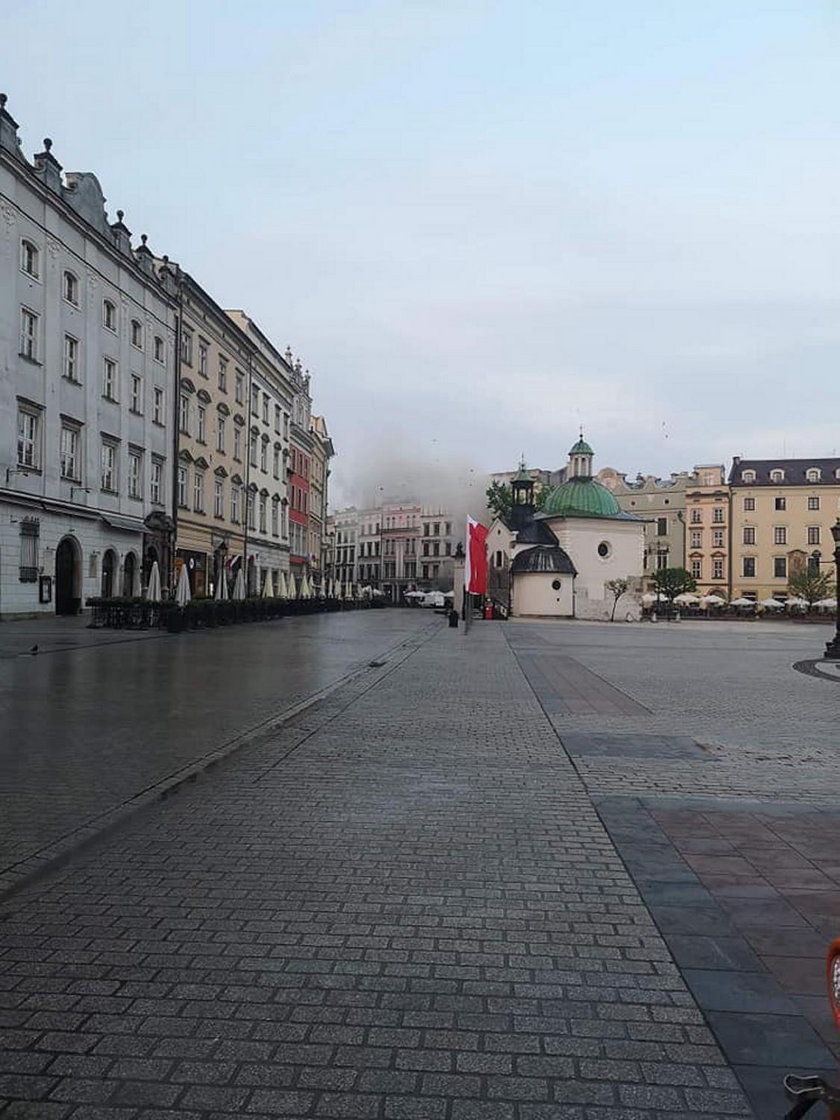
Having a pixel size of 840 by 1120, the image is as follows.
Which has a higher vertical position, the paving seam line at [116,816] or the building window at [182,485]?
the building window at [182,485]

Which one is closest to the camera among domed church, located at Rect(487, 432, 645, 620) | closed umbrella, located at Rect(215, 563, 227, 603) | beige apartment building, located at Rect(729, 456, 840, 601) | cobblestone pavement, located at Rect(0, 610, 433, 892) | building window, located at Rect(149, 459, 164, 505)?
cobblestone pavement, located at Rect(0, 610, 433, 892)

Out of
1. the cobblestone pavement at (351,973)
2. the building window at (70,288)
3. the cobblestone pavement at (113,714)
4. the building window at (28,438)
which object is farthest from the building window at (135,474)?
the cobblestone pavement at (351,973)

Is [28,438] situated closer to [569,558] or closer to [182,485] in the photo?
[182,485]

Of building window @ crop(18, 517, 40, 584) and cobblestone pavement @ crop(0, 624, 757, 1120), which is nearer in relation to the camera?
cobblestone pavement @ crop(0, 624, 757, 1120)

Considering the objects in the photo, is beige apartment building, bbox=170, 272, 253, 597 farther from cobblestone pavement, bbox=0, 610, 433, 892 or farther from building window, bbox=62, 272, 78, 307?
cobblestone pavement, bbox=0, 610, 433, 892

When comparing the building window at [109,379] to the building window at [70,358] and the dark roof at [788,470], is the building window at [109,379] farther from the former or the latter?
the dark roof at [788,470]

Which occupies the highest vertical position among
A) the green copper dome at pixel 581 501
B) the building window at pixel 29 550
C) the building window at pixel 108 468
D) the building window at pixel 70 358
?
the building window at pixel 70 358

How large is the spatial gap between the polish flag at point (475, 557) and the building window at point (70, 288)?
1635 cm

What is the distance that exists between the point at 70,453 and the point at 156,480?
28.5 ft

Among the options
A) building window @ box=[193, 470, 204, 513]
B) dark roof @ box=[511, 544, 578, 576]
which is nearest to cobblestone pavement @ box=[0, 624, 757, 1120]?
building window @ box=[193, 470, 204, 513]

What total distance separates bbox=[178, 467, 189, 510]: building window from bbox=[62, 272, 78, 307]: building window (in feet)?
40.0

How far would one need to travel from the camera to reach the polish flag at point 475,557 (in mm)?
34844

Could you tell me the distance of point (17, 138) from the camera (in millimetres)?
29703

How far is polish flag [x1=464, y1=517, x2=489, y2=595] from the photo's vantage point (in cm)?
3484
